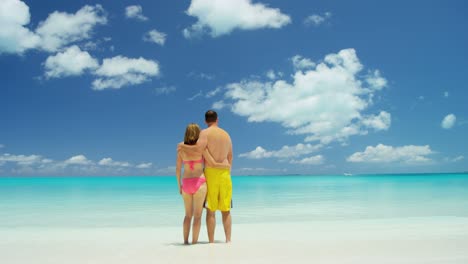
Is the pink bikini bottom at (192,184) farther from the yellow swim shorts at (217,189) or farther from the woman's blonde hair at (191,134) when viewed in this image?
the woman's blonde hair at (191,134)

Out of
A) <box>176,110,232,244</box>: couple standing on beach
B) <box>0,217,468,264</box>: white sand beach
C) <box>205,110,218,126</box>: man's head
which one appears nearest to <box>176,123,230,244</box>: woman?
<box>176,110,232,244</box>: couple standing on beach

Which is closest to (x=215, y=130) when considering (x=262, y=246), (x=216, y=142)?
(x=216, y=142)

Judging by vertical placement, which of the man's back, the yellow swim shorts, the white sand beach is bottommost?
the white sand beach

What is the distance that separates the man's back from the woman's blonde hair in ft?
0.34

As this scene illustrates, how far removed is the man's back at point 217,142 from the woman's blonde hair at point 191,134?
4.1 inches

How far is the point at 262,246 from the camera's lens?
19.3 ft

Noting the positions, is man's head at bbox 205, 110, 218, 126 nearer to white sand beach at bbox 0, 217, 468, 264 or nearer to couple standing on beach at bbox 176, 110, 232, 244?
couple standing on beach at bbox 176, 110, 232, 244

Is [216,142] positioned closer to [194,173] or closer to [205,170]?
[205,170]

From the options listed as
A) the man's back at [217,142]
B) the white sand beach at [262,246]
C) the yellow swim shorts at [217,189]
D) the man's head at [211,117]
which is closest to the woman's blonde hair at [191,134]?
the man's back at [217,142]

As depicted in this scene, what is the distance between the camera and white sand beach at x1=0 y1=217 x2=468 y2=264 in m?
5.07

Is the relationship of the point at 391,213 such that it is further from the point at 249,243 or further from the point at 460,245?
the point at 249,243

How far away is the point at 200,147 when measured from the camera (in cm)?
580

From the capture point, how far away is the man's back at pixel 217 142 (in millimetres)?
5922

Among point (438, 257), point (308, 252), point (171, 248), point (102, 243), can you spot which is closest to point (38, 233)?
point (102, 243)
